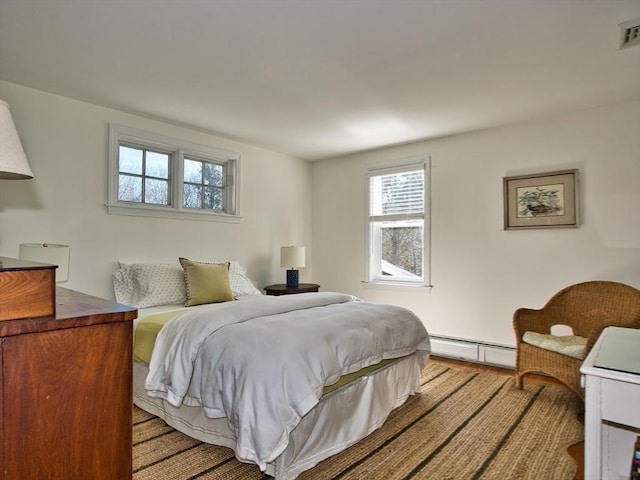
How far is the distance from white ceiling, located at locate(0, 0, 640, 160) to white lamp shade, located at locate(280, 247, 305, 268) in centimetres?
151

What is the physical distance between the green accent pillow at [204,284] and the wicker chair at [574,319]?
8.22 feet

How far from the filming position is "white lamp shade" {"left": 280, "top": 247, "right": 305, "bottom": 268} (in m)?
4.50

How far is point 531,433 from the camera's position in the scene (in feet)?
7.77

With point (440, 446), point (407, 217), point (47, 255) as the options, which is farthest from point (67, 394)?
point (407, 217)

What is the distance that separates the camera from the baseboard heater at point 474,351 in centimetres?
372

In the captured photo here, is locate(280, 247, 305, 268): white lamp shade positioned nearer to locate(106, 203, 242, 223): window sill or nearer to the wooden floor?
locate(106, 203, 242, 223): window sill

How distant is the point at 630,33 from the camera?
214 centimetres

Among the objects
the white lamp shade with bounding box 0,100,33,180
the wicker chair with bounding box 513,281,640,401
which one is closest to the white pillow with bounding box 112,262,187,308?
the white lamp shade with bounding box 0,100,33,180

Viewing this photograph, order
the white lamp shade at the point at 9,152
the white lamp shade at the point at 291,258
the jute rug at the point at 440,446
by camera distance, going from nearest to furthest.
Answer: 1. the white lamp shade at the point at 9,152
2. the jute rug at the point at 440,446
3. the white lamp shade at the point at 291,258

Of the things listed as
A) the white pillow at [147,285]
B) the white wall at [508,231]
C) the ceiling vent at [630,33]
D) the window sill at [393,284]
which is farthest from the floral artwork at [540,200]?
the white pillow at [147,285]

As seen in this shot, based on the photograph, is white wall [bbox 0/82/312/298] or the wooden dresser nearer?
the wooden dresser

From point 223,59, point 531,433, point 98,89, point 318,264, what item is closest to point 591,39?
point 223,59

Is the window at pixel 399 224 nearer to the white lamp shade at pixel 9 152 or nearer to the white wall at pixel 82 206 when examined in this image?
the white wall at pixel 82 206

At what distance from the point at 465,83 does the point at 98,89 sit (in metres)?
2.80
